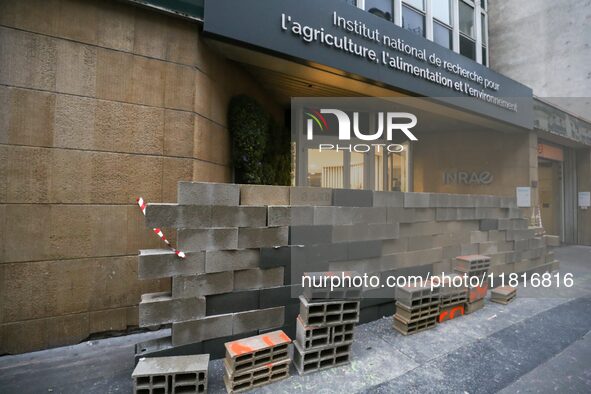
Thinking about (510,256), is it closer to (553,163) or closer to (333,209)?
(333,209)

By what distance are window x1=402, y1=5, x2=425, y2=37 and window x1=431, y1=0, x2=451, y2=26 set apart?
34.6 inches

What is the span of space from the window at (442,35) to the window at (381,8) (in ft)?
7.71

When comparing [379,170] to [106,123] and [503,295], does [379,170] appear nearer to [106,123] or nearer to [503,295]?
[503,295]

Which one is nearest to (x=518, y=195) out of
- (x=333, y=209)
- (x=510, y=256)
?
(x=510, y=256)

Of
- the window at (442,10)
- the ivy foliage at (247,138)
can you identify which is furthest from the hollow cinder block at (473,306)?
the window at (442,10)

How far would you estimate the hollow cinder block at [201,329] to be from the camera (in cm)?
377

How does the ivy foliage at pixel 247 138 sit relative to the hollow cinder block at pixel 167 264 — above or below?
above

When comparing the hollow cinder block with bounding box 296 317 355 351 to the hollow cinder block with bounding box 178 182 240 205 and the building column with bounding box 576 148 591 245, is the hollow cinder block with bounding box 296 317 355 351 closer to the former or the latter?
the hollow cinder block with bounding box 178 182 240 205

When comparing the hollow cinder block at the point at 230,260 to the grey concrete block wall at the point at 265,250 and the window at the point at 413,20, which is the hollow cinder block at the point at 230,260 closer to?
the grey concrete block wall at the point at 265,250

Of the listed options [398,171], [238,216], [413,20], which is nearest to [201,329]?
[238,216]

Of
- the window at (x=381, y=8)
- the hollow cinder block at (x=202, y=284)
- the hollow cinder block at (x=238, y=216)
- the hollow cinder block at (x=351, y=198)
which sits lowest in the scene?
the hollow cinder block at (x=202, y=284)

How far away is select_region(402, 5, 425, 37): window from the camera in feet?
31.8

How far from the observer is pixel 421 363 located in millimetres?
4062

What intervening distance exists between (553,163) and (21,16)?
21.1 m
